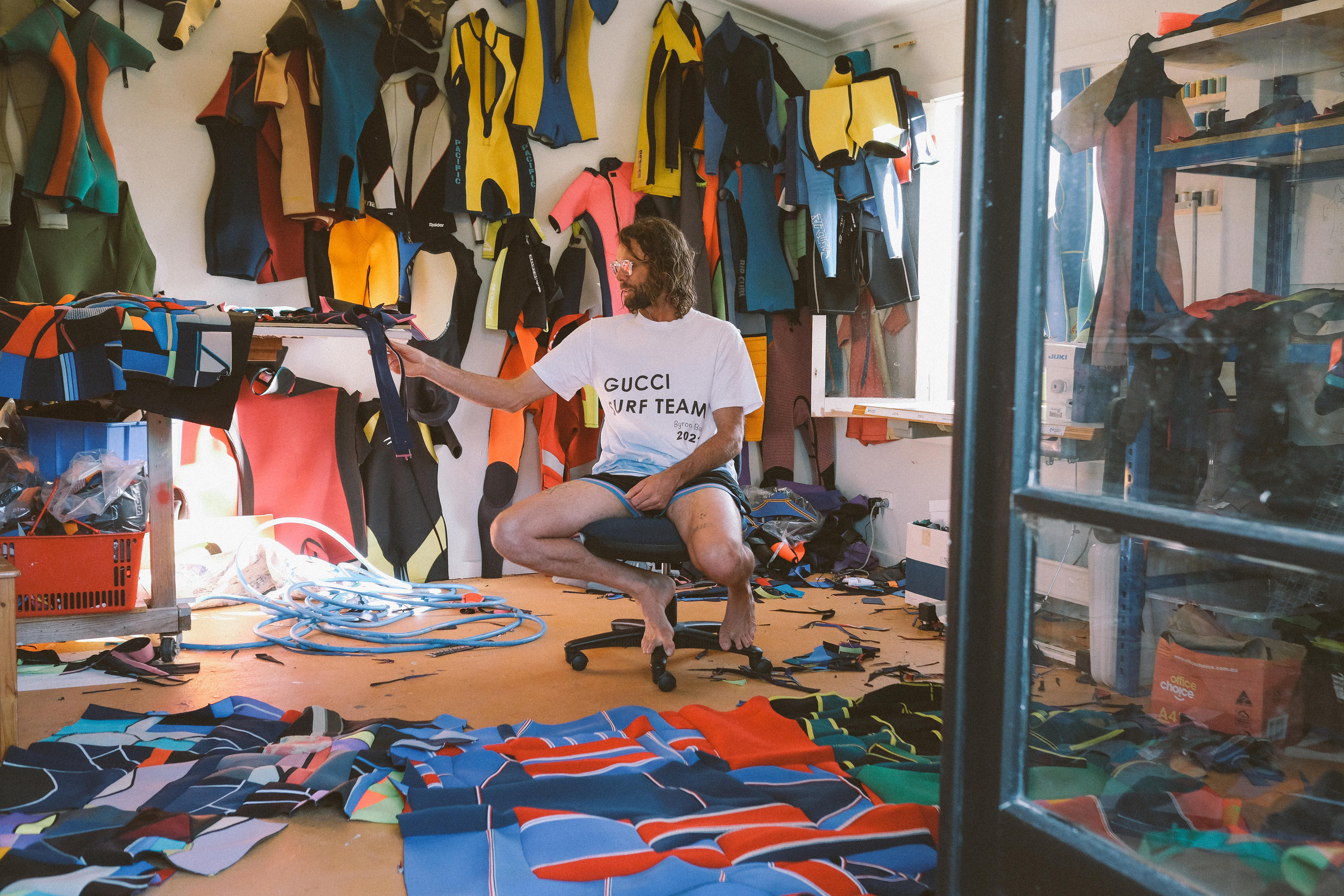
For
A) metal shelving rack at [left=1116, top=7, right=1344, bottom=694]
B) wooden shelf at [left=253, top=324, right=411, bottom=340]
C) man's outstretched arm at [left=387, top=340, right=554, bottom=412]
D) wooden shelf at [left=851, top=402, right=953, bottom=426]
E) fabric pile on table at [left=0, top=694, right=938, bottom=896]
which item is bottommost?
fabric pile on table at [left=0, top=694, right=938, bottom=896]

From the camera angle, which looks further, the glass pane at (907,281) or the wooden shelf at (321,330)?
the glass pane at (907,281)

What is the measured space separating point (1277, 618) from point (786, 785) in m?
0.81

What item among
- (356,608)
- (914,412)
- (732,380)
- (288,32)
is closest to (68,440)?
(356,608)

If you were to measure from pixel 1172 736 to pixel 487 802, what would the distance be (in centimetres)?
100

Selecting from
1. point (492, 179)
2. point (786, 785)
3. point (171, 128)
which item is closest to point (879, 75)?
point (492, 179)

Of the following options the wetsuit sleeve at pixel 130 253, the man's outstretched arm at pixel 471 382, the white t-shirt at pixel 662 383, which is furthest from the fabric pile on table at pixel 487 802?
the wetsuit sleeve at pixel 130 253

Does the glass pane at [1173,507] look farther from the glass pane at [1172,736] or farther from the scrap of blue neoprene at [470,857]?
the scrap of blue neoprene at [470,857]

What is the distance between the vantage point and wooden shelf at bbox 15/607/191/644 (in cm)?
230

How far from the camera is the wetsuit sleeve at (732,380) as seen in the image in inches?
98.7

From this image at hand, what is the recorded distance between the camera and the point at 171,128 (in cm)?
304

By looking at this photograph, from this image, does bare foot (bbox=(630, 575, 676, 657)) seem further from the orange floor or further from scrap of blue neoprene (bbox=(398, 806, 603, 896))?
scrap of blue neoprene (bbox=(398, 806, 603, 896))

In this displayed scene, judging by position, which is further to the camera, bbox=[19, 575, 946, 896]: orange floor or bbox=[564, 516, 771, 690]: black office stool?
bbox=[564, 516, 771, 690]: black office stool

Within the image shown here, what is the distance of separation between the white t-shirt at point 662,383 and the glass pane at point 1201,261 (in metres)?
1.11

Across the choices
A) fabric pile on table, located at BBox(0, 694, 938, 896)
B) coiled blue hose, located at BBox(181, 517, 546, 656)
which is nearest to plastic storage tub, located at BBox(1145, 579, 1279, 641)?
fabric pile on table, located at BBox(0, 694, 938, 896)
